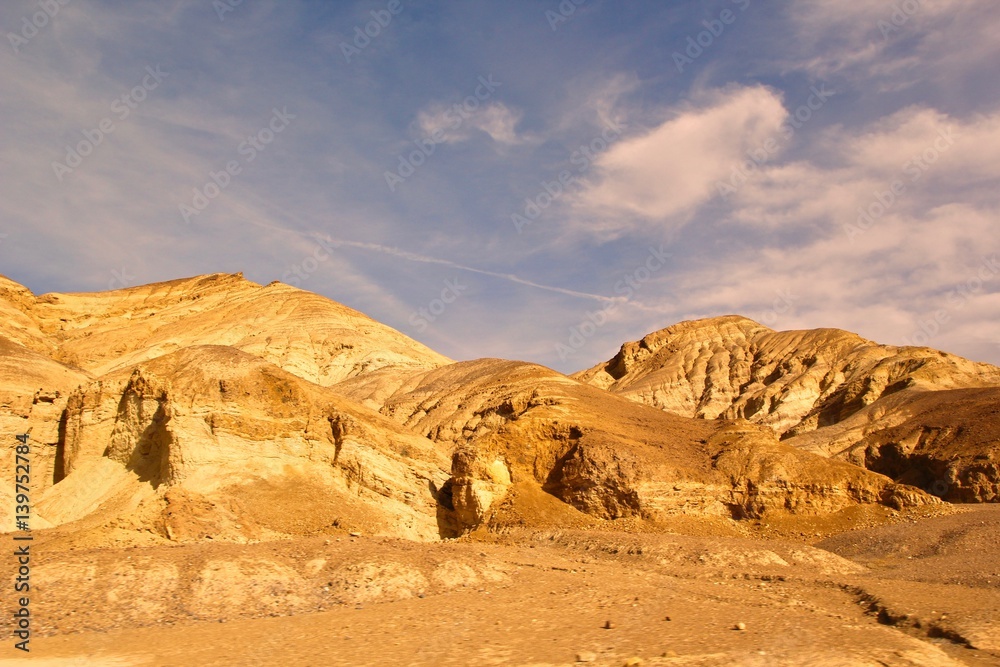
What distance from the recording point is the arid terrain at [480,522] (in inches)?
494

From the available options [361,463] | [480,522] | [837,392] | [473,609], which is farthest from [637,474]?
[837,392]

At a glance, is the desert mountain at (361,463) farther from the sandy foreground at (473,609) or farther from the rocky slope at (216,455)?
the sandy foreground at (473,609)

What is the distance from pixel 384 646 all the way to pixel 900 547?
1936cm

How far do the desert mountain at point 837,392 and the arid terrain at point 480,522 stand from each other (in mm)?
344

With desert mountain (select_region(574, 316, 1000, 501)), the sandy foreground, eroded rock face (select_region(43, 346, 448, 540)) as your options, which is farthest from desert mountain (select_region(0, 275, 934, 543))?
desert mountain (select_region(574, 316, 1000, 501))

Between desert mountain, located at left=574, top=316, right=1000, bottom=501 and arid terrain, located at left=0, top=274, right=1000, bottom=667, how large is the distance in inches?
13.5

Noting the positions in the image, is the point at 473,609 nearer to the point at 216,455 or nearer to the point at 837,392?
the point at 216,455

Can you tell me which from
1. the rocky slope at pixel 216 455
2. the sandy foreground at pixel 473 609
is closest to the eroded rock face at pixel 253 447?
the rocky slope at pixel 216 455

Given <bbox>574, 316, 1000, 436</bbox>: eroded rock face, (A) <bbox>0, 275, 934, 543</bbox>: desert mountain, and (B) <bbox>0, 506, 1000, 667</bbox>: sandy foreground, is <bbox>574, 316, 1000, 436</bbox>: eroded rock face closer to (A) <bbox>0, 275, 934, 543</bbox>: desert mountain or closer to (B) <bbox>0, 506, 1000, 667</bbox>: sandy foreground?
(A) <bbox>0, 275, 934, 543</bbox>: desert mountain

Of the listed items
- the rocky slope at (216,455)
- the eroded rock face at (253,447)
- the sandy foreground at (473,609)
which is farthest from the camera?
the eroded rock face at (253,447)

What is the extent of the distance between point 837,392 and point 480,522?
52.1m

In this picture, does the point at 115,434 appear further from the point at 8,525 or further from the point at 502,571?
the point at 502,571

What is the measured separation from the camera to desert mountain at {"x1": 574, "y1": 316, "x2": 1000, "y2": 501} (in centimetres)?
4250

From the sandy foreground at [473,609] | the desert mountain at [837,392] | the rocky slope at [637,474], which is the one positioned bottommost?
the sandy foreground at [473,609]
